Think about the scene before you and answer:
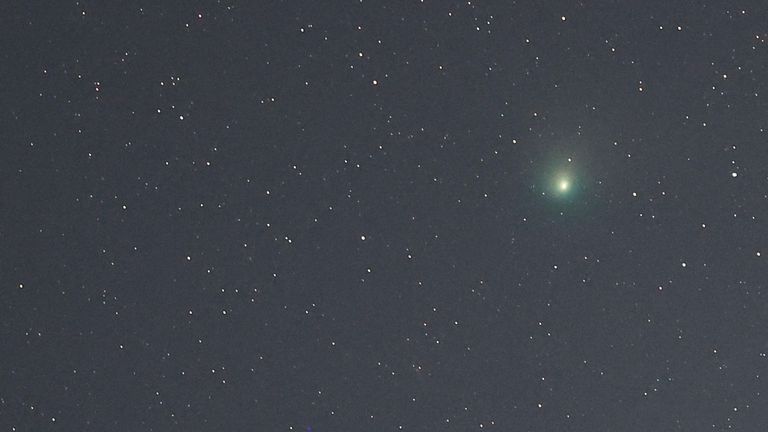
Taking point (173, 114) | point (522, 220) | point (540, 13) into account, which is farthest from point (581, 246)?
point (173, 114)

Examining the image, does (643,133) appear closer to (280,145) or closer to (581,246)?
(581,246)

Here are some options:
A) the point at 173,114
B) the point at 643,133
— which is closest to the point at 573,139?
the point at 643,133

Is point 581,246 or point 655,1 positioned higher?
point 655,1

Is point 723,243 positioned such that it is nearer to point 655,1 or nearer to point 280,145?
point 655,1

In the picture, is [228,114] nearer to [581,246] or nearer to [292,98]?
[292,98]

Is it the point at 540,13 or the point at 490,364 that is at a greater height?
the point at 540,13

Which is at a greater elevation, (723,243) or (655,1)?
(655,1)

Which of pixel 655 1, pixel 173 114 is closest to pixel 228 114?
pixel 173 114
